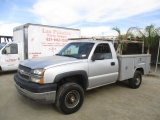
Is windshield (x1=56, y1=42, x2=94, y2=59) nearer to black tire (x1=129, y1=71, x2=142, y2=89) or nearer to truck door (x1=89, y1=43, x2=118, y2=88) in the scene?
truck door (x1=89, y1=43, x2=118, y2=88)

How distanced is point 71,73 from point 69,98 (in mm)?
651

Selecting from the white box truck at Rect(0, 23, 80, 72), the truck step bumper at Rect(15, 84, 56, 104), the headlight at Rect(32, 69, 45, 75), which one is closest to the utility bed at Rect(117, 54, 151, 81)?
the truck step bumper at Rect(15, 84, 56, 104)

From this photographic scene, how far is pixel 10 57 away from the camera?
8.67 metres

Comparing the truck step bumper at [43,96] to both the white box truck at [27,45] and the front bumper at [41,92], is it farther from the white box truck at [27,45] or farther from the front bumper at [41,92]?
the white box truck at [27,45]

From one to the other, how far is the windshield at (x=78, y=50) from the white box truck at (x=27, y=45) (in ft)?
13.9

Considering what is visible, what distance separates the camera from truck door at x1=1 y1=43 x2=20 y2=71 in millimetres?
8461

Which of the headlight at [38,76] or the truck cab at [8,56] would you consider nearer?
the headlight at [38,76]

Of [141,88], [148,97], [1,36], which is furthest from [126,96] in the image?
[1,36]

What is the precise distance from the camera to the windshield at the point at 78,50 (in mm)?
4429

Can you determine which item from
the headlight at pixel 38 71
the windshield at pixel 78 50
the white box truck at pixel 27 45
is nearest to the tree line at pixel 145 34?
the white box truck at pixel 27 45

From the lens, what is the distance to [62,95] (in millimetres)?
3666

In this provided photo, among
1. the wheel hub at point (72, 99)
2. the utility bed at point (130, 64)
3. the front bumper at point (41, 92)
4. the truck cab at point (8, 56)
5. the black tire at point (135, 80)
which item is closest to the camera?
the front bumper at point (41, 92)

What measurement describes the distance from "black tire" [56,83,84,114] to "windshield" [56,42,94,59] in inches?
36.9

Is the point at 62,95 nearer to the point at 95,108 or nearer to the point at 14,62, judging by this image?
the point at 95,108
